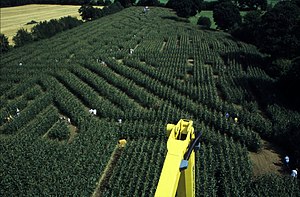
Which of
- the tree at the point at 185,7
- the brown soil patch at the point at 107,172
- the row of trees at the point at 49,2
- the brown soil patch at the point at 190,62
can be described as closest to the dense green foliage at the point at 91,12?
the row of trees at the point at 49,2

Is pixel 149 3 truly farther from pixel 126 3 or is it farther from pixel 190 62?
pixel 190 62

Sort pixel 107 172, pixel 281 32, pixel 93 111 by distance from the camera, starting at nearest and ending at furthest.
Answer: pixel 107 172, pixel 93 111, pixel 281 32

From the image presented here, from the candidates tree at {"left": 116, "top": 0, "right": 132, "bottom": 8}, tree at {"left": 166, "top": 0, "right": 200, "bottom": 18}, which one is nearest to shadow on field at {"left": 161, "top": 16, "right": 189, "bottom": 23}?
tree at {"left": 166, "top": 0, "right": 200, "bottom": 18}

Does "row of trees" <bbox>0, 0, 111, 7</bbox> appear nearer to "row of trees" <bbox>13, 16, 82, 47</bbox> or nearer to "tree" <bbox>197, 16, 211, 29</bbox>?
"row of trees" <bbox>13, 16, 82, 47</bbox>

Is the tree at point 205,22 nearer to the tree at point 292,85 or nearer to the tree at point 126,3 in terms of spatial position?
the tree at point 126,3

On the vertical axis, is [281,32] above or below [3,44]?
above

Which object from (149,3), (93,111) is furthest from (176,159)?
(149,3)

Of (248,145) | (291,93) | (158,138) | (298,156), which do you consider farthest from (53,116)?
(291,93)
